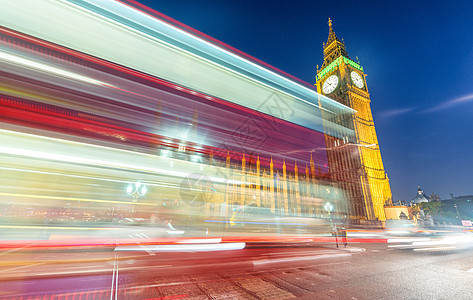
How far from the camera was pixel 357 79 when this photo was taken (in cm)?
4166

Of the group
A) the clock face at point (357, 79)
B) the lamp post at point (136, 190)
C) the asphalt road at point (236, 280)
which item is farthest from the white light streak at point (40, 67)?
the clock face at point (357, 79)

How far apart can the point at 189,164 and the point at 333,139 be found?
39.4 metres

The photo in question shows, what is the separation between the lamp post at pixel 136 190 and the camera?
250 inches

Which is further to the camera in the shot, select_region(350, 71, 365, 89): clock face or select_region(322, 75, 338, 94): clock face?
select_region(322, 75, 338, 94): clock face

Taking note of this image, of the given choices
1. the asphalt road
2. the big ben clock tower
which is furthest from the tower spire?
the asphalt road

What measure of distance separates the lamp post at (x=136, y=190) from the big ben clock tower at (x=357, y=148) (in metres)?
36.3

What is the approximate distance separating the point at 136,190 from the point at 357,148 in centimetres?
3922

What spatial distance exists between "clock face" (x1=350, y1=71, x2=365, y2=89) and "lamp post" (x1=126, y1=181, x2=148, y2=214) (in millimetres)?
46244

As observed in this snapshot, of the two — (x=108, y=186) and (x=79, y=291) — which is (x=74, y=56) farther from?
(x=79, y=291)

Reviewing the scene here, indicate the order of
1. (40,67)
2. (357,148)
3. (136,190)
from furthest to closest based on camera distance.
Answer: (357,148) → (136,190) → (40,67)

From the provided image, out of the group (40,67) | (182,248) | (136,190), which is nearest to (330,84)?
(182,248)

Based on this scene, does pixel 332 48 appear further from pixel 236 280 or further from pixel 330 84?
pixel 236 280

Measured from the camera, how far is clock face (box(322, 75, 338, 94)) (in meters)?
41.1

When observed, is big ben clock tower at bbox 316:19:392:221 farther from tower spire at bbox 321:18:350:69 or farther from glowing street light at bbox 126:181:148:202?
glowing street light at bbox 126:181:148:202
